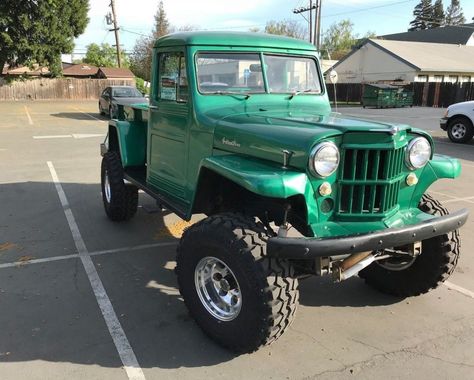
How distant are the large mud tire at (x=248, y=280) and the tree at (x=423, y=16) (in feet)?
343

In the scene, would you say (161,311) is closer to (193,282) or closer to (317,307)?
(193,282)

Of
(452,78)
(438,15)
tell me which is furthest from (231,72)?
(438,15)

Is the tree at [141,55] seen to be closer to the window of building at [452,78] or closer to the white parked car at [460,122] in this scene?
the window of building at [452,78]

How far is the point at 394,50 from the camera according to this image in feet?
138

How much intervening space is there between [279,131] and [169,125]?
1.49 m

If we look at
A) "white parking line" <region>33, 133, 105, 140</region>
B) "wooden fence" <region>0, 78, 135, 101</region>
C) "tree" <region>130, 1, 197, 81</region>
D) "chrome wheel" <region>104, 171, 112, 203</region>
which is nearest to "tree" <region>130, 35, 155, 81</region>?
"tree" <region>130, 1, 197, 81</region>

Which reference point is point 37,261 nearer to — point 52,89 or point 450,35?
point 52,89

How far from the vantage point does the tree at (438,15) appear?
309 feet

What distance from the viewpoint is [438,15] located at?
311ft

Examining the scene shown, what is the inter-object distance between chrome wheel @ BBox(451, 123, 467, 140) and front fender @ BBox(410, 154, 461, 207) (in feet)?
35.6

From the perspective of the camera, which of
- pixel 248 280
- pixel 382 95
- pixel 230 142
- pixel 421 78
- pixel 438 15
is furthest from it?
pixel 438 15

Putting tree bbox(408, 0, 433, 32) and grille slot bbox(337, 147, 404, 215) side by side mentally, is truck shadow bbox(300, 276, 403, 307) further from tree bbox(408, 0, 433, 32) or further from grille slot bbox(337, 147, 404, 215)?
tree bbox(408, 0, 433, 32)

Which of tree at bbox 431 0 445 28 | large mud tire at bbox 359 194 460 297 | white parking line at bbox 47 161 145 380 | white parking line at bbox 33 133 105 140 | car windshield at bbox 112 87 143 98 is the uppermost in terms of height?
tree at bbox 431 0 445 28

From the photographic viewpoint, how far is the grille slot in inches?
121
